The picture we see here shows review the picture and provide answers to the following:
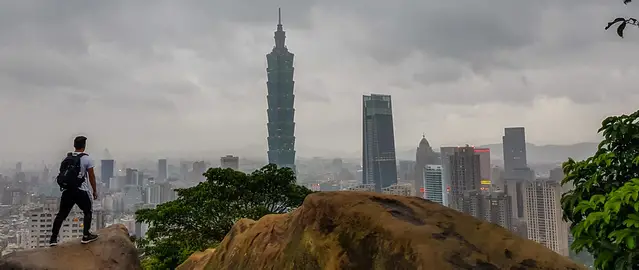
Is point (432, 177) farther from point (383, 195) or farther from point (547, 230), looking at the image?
point (383, 195)

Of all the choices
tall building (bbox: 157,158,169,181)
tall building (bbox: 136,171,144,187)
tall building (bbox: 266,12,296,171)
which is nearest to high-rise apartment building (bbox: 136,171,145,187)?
tall building (bbox: 136,171,144,187)

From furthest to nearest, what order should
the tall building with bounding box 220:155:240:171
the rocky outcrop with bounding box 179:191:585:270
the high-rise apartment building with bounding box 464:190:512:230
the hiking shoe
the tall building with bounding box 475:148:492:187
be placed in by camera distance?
the tall building with bounding box 475:148:492:187
the tall building with bounding box 220:155:240:171
the high-rise apartment building with bounding box 464:190:512:230
the hiking shoe
the rocky outcrop with bounding box 179:191:585:270

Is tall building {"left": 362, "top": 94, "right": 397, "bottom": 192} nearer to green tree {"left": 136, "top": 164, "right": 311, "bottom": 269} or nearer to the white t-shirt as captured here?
green tree {"left": 136, "top": 164, "right": 311, "bottom": 269}

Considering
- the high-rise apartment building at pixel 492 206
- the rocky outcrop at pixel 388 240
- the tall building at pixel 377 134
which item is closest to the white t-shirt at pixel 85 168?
the rocky outcrop at pixel 388 240

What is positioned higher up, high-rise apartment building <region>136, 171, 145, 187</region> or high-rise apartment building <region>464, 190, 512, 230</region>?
high-rise apartment building <region>136, 171, 145, 187</region>

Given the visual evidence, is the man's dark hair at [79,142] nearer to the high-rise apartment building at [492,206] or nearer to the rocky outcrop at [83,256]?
the rocky outcrop at [83,256]

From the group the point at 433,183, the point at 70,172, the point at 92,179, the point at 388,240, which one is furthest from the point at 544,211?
the point at 70,172

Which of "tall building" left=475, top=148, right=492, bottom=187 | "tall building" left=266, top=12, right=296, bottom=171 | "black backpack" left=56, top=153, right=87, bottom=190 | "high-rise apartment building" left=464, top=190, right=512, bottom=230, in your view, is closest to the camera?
"black backpack" left=56, top=153, right=87, bottom=190
